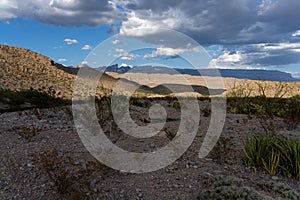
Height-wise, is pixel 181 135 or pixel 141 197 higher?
pixel 181 135

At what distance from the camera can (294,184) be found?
5.09 m

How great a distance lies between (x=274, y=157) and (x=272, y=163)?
0.49 feet

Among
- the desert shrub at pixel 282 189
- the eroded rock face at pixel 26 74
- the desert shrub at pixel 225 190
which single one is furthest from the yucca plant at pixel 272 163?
the eroded rock face at pixel 26 74

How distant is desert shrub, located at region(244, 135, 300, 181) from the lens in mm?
5352

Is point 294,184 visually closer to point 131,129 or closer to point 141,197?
point 141,197

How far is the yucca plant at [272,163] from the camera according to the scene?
5309 mm

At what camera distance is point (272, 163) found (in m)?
5.34

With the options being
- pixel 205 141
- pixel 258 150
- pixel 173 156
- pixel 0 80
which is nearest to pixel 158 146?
pixel 173 156

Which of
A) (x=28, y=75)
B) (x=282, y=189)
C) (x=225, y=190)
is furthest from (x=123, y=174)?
(x=28, y=75)

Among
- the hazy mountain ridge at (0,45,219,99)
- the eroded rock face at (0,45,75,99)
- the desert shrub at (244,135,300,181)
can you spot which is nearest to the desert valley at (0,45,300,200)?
the desert shrub at (244,135,300,181)

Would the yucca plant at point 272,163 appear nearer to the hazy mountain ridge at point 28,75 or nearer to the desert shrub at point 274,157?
the desert shrub at point 274,157

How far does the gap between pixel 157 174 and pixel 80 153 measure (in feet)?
5.53

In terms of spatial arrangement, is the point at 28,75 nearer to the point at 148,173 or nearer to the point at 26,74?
the point at 26,74

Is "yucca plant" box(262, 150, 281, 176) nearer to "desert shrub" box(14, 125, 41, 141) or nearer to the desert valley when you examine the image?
the desert valley
